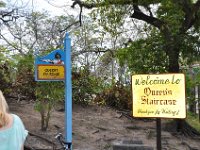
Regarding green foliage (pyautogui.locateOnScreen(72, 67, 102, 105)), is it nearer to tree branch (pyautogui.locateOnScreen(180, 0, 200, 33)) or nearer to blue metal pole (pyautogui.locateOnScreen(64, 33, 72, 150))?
tree branch (pyautogui.locateOnScreen(180, 0, 200, 33))

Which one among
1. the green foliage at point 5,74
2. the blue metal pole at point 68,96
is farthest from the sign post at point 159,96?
the green foliage at point 5,74

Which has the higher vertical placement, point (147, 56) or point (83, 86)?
point (147, 56)

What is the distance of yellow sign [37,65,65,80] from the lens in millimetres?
8336

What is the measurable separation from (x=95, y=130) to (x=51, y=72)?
4.51 metres

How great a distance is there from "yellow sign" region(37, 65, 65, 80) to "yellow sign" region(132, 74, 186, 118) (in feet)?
4.12

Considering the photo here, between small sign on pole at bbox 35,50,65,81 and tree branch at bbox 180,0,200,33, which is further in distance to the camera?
tree branch at bbox 180,0,200,33

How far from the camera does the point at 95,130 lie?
1259cm

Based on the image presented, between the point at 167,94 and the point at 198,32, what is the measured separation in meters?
6.48

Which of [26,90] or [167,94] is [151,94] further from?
[26,90]

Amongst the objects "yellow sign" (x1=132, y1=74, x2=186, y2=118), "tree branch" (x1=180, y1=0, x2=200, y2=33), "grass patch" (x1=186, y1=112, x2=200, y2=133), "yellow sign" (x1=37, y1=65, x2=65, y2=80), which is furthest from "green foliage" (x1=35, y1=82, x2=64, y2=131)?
"grass patch" (x1=186, y1=112, x2=200, y2=133)

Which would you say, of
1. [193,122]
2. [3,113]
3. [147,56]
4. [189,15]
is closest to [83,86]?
[147,56]

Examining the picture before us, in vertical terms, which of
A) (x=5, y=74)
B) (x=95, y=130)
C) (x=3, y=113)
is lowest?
(x=95, y=130)

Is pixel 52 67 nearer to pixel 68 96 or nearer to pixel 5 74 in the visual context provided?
pixel 68 96

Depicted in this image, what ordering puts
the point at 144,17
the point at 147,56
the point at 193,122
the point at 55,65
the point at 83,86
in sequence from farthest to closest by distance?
1. the point at 193,122
2. the point at 83,86
3. the point at 144,17
4. the point at 147,56
5. the point at 55,65
